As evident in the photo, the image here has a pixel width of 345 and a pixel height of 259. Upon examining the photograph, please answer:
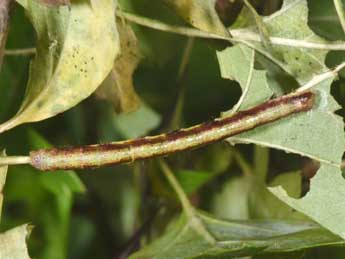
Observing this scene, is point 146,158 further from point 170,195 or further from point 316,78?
point 170,195

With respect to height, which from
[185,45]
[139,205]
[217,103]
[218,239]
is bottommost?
[139,205]

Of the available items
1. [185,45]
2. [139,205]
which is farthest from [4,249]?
[139,205]

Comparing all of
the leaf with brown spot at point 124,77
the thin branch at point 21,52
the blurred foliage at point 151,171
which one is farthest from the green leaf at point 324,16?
the thin branch at point 21,52

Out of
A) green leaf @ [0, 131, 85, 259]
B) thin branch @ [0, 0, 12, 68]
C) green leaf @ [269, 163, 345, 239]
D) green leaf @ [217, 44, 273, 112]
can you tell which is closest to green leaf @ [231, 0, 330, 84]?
green leaf @ [217, 44, 273, 112]

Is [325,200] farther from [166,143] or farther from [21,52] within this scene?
[21,52]

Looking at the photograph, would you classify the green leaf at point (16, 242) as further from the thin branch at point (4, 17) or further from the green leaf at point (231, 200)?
the green leaf at point (231, 200)

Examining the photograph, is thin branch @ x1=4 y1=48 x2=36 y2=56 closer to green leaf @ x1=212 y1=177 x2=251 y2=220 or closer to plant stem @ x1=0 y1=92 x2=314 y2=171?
plant stem @ x1=0 y1=92 x2=314 y2=171

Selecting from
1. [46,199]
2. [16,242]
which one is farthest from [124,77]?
[46,199]
